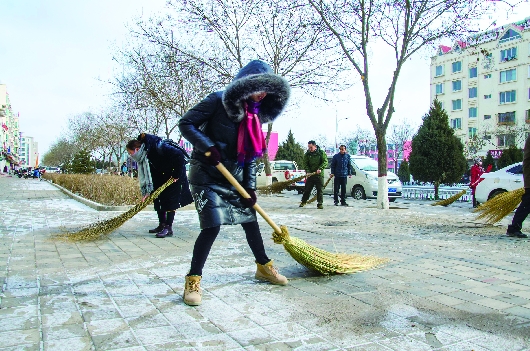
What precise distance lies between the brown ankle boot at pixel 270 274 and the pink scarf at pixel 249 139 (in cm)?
84

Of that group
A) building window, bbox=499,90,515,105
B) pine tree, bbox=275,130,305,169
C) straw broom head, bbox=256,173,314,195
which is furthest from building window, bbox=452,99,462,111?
straw broom head, bbox=256,173,314,195

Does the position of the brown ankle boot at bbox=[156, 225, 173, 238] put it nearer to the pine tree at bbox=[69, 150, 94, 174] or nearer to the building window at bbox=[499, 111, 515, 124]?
the pine tree at bbox=[69, 150, 94, 174]

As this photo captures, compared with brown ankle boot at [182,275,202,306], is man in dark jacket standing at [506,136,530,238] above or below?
above

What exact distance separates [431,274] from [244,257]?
5.75 ft

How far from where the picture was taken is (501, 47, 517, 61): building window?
141 feet

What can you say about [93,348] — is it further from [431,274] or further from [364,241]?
[364,241]

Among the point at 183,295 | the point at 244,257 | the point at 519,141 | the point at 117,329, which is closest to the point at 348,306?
the point at 183,295

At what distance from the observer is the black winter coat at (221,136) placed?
3.02 metres

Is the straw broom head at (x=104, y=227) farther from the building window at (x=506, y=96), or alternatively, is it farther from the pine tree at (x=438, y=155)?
the building window at (x=506, y=96)

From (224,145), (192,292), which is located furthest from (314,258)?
(224,145)

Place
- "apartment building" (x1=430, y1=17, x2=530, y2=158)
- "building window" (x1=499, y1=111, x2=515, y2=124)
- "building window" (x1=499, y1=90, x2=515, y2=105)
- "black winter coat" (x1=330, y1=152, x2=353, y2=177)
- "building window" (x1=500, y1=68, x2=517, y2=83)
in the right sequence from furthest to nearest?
"building window" (x1=499, y1=90, x2=515, y2=105)
"building window" (x1=500, y1=68, x2=517, y2=83)
"building window" (x1=499, y1=111, x2=515, y2=124)
"apartment building" (x1=430, y1=17, x2=530, y2=158)
"black winter coat" (x1=330, y1=152, x2=353, y2=177)

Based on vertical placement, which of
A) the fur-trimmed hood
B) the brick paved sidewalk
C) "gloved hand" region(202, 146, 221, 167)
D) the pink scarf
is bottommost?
the brick paved sidewalk

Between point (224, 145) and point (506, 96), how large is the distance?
1895 inches

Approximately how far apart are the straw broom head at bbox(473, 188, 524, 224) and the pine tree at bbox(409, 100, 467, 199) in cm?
1089
